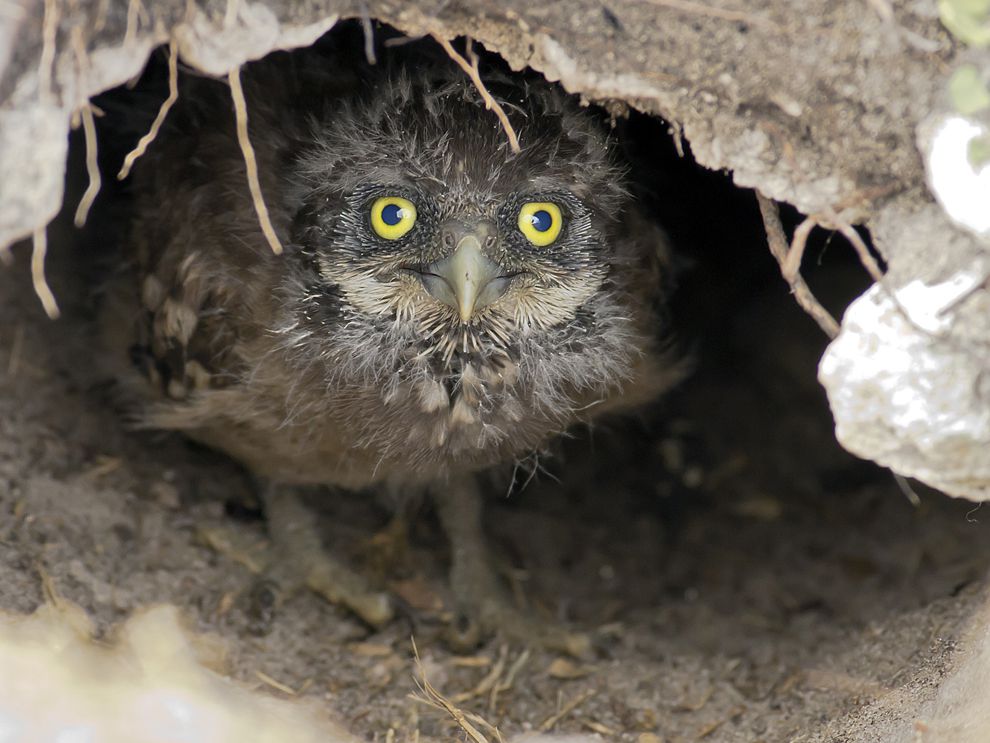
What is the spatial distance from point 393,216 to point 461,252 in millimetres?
278

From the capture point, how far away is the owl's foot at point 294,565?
418cm

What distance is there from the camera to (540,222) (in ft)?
10.9

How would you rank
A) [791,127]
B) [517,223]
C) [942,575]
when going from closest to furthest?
[791,127] → [517,223] → [942,575]

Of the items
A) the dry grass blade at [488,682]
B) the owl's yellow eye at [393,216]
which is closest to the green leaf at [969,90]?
the owl's yellow eye at [393,216]

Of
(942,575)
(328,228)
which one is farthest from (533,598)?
(328,228)

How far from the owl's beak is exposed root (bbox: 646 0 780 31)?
0.94 metres

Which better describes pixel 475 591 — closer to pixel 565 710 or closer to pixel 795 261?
pixel 565 710

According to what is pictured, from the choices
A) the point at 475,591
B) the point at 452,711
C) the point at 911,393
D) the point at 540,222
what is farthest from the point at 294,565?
the point at 911,393

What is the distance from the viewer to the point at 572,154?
→ 11.2 feet

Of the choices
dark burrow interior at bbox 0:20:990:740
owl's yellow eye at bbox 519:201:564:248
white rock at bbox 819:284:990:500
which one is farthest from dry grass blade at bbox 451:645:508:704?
white rock at bbox 819:284:990:500

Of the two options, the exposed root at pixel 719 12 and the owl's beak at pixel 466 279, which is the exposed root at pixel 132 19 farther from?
the exposed root at pixel 719 12

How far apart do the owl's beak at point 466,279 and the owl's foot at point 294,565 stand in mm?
1559

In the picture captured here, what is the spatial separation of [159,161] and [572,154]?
5.94 feet

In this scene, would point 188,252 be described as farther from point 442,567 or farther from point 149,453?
point 442,567
